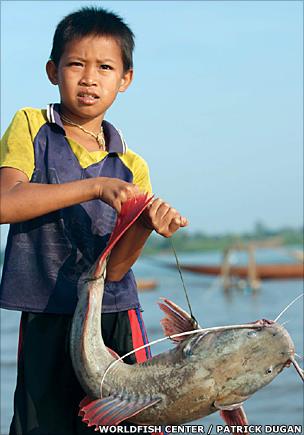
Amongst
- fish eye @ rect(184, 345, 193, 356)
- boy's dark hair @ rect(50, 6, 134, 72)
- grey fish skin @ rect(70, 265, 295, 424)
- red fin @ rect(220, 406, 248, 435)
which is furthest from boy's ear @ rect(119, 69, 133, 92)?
red fin @ rect(220, 406, 248, 435)

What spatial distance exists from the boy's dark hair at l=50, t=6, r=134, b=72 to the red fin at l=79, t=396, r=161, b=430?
1.10 metres

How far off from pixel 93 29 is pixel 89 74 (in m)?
0.16

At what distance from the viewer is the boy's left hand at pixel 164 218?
2736 mm

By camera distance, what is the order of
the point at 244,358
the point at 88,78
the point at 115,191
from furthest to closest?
the point at 88,78 → the point at 115,191 → the point at 244,358

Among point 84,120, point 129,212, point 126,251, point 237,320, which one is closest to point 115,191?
point 129,212

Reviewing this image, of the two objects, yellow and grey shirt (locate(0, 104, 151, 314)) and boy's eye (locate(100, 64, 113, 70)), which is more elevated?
boy's eye (locate(100, 64, 113, 70))

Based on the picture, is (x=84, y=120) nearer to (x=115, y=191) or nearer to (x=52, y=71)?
(x=52, y=71)

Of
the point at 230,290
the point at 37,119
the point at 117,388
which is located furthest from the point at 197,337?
the point at 230,290

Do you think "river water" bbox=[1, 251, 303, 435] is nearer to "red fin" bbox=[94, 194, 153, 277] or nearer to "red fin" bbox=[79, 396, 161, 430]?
"red fin" bbox=[79, 396, 161, 430]

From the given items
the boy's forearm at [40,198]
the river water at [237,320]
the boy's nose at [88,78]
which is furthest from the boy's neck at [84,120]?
the river water at [237,320]

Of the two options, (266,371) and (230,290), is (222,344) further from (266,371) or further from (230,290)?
(230,290)

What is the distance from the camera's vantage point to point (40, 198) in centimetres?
273

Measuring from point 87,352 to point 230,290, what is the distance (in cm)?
1892

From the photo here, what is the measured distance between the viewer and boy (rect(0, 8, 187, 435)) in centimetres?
296
